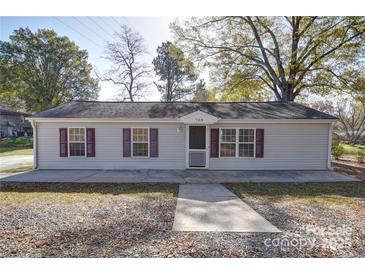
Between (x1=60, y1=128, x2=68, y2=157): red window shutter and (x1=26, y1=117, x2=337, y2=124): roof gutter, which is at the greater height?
(x1=26, y1=117, x2=337, y2=124): roof gutter

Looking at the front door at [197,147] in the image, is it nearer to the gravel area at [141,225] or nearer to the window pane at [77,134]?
the gravel area at [141,225]

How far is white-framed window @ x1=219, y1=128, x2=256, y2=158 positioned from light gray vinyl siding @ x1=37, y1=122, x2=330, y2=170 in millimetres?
249

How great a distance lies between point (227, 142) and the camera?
430 inches

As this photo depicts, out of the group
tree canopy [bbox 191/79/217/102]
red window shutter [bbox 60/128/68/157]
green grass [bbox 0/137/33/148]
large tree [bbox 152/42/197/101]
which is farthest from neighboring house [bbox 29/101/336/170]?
tree canopy [bbox 191/79/217/102]

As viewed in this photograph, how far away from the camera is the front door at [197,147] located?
431 inches

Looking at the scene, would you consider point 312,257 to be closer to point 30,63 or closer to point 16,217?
point 16,217

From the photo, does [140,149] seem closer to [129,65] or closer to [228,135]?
[228,135]

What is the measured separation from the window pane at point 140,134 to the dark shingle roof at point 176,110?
0.63 metres

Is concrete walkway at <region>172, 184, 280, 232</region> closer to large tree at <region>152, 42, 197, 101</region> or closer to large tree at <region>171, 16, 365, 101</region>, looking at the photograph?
large tree at <region>171, 16, 365, 101</region>

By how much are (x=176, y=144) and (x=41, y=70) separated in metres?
24.7

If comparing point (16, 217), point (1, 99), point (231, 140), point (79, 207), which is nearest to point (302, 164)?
point (231, 140)

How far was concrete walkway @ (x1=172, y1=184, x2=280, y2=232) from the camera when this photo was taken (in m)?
4.45

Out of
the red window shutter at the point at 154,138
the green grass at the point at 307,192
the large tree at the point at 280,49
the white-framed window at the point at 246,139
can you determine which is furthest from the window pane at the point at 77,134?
the large tree at the point at 280,49

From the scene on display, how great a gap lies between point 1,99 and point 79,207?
111 feet
